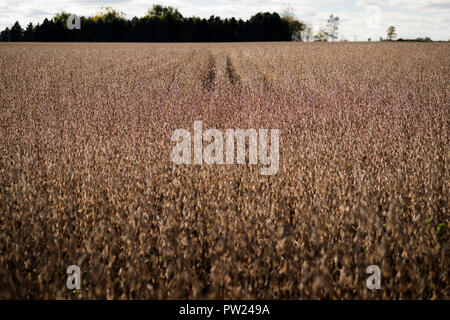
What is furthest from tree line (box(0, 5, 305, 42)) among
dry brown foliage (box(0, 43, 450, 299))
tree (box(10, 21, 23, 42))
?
dry brown foliage (box(0, 43, 450, 299))

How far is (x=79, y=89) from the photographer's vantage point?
8922mm

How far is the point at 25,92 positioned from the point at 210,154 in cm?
656

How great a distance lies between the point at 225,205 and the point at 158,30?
67.8 metres

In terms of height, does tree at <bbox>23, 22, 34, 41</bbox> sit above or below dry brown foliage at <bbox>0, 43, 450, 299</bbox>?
above

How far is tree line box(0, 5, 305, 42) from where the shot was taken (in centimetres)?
6250

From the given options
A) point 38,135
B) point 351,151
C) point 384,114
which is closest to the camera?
point 351,151

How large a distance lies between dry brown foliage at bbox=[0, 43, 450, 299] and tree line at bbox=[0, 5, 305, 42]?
62291mm

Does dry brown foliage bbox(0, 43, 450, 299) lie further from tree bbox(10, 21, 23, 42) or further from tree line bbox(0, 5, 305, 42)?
tree bbox(10, 21, 23, 42)

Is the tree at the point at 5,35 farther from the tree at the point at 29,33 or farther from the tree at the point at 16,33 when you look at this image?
the tree at the point at 29,33

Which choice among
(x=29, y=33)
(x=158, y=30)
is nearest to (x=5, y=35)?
(x=29, y=33)

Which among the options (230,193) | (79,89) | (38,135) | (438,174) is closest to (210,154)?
(230,193)

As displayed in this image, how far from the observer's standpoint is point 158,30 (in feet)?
212
